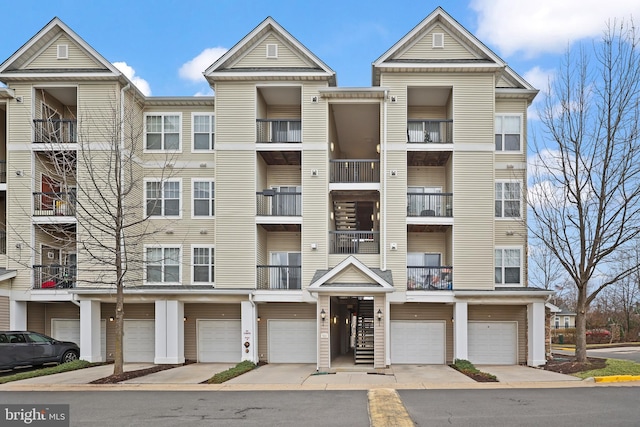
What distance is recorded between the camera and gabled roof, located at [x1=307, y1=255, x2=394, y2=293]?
2139cm

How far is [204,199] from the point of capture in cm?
2559

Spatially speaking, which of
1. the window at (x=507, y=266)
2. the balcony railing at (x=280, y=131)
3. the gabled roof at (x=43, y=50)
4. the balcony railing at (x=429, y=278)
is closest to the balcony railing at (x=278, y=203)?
the balcony railing at (x=280, y=131)

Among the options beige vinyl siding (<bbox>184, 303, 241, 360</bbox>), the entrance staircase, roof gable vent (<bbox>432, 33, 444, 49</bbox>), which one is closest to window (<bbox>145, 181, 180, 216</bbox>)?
beige vinyl siding (<bbox>184, 303, 241, 360</bbox>)

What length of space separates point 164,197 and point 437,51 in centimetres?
1337

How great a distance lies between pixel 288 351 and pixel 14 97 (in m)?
15.7

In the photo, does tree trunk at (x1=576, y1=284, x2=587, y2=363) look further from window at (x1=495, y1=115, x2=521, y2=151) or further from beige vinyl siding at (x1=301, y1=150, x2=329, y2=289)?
beige vinyl siding at (x1=301, y1=150, x2=329, y2=289)

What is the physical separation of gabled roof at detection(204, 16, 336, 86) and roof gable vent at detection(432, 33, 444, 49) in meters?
4.42

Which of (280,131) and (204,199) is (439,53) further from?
(204,199)

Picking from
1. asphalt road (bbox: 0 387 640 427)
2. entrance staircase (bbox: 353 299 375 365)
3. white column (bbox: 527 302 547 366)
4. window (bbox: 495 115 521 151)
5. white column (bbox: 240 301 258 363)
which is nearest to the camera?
asphalt road (bbox: 0 387 640 427)

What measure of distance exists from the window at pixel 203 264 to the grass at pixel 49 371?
5576mm

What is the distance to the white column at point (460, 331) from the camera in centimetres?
2261

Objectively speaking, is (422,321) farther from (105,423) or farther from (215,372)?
(105,423)

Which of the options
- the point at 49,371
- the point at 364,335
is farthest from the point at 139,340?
the point at 364,335

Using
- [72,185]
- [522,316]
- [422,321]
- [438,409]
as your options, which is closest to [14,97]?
[72,185]
